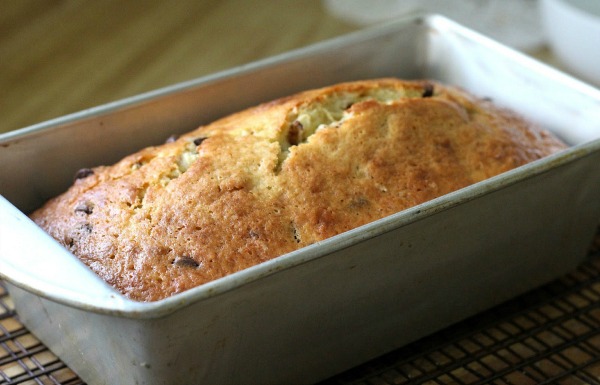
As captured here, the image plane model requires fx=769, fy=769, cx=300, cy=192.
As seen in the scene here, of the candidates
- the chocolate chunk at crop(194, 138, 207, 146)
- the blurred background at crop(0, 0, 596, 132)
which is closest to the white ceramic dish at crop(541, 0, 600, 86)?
the blurred background at crop(0, 0, 596, 132)

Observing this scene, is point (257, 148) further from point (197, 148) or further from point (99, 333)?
point (99, 333)

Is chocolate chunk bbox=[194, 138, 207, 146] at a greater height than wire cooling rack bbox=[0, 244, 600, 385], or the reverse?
chocolate chunk bbox=[194, 138, 207, 146]

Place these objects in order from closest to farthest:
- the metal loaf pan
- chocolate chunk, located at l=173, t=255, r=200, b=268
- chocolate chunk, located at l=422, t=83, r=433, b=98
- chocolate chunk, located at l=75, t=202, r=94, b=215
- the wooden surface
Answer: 1. the metal loaf pan
2. chocolate chunk, located at l=173, t=255, r=200, b=268
3. chocolate chunk, located at l=75, t=202, r=94, b=215
4. chocolate chunk, located at l=422, t=83, r=433, b=98
5. the wooden surface

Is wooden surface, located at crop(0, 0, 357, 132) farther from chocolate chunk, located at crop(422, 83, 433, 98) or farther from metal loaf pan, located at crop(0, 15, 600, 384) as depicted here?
chocolate chunk, located at crop(422, 83, 433, 98)

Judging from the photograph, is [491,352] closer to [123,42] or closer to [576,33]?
[576,33]

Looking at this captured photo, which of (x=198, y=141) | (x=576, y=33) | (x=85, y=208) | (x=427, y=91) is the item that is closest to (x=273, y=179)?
(x=198, y=141)

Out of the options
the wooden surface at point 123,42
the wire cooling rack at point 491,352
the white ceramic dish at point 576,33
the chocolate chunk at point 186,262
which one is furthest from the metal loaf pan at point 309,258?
the wooden surface at point 123,42
